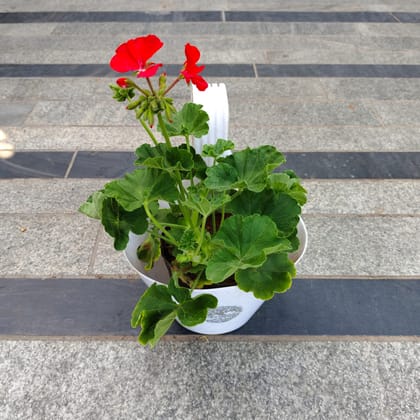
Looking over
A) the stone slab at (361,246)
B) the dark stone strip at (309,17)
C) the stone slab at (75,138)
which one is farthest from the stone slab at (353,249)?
the dark stone strip at (309,17)

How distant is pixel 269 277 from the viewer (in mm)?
822

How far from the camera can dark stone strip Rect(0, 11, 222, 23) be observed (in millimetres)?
3219

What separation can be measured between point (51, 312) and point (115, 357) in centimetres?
24

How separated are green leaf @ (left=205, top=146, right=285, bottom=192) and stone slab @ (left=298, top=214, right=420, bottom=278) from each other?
0.50m

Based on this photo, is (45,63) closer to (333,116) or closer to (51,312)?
(333,116)

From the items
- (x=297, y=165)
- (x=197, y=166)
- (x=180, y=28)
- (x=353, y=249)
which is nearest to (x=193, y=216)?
(x=197, y=166)

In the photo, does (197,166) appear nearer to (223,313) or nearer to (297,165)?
(223,313)

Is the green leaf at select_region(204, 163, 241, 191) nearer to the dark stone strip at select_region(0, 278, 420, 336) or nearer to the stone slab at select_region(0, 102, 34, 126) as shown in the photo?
the dark stone strip at select_region(0, 278, 420, 336)

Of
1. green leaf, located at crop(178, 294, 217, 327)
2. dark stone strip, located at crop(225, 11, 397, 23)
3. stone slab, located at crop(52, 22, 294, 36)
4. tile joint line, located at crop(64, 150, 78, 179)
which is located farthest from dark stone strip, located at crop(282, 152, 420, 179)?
dark stone strip, located at crop(225, 11, 397, 23)

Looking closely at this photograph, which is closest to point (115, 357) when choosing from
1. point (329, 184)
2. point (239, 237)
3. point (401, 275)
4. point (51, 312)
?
point (51, 312)

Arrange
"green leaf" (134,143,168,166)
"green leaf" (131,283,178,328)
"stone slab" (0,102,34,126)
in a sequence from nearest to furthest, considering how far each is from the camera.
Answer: "green leaf" (131,283,178,328), "green leaf" (134,143,168,166), "stone slab" (0,102,34,126)

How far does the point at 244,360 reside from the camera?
1058mm

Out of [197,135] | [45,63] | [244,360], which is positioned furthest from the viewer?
[45,63]

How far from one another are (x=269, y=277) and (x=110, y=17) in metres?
3.07
